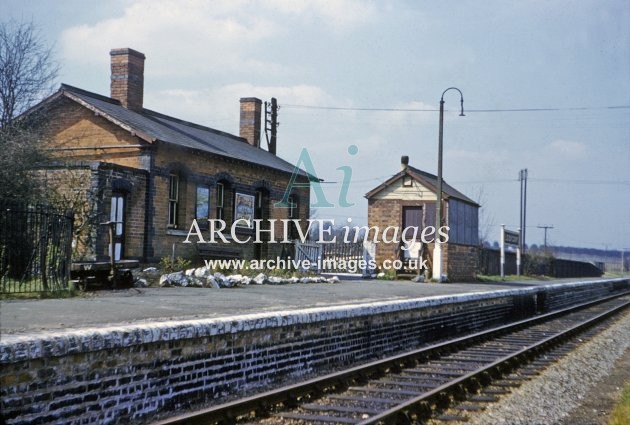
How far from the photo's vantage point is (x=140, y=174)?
19016 mm

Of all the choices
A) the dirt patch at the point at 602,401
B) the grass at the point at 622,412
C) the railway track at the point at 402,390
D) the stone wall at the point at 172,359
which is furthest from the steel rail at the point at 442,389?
the stone wall at the point at 172,359

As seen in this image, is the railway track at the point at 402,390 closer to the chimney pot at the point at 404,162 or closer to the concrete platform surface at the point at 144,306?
the concrete platform surface at the point at 144,306

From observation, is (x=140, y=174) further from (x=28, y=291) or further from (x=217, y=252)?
(x=28, y=291)

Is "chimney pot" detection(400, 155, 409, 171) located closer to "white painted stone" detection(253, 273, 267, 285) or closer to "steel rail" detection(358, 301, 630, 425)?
"white painted stone" detection(253, 273, 267, 285)

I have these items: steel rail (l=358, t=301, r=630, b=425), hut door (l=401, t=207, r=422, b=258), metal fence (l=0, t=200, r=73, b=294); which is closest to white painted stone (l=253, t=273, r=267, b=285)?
metal fence (l=0, t=200, r=73, b=294)

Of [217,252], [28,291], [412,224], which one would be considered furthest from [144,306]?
[412,224]

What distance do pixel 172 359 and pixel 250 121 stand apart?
82.9 ft

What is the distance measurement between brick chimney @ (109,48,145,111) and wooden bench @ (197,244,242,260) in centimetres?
545

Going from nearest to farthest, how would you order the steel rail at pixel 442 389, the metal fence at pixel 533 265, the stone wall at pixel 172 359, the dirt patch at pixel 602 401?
the stone wall at pixel 172 359
the steel rail at pixel 442 389
the dirt patch at pixel 602 401
the metal fence at pixel 533 265

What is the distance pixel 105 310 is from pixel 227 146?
1614cm

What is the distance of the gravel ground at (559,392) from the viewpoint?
24.0ft

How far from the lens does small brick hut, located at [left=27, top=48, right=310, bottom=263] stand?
1731cm

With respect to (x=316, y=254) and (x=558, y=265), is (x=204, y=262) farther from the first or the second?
(x=558, y=265)

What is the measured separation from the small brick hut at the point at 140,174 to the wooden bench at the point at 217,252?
0.22 feet
